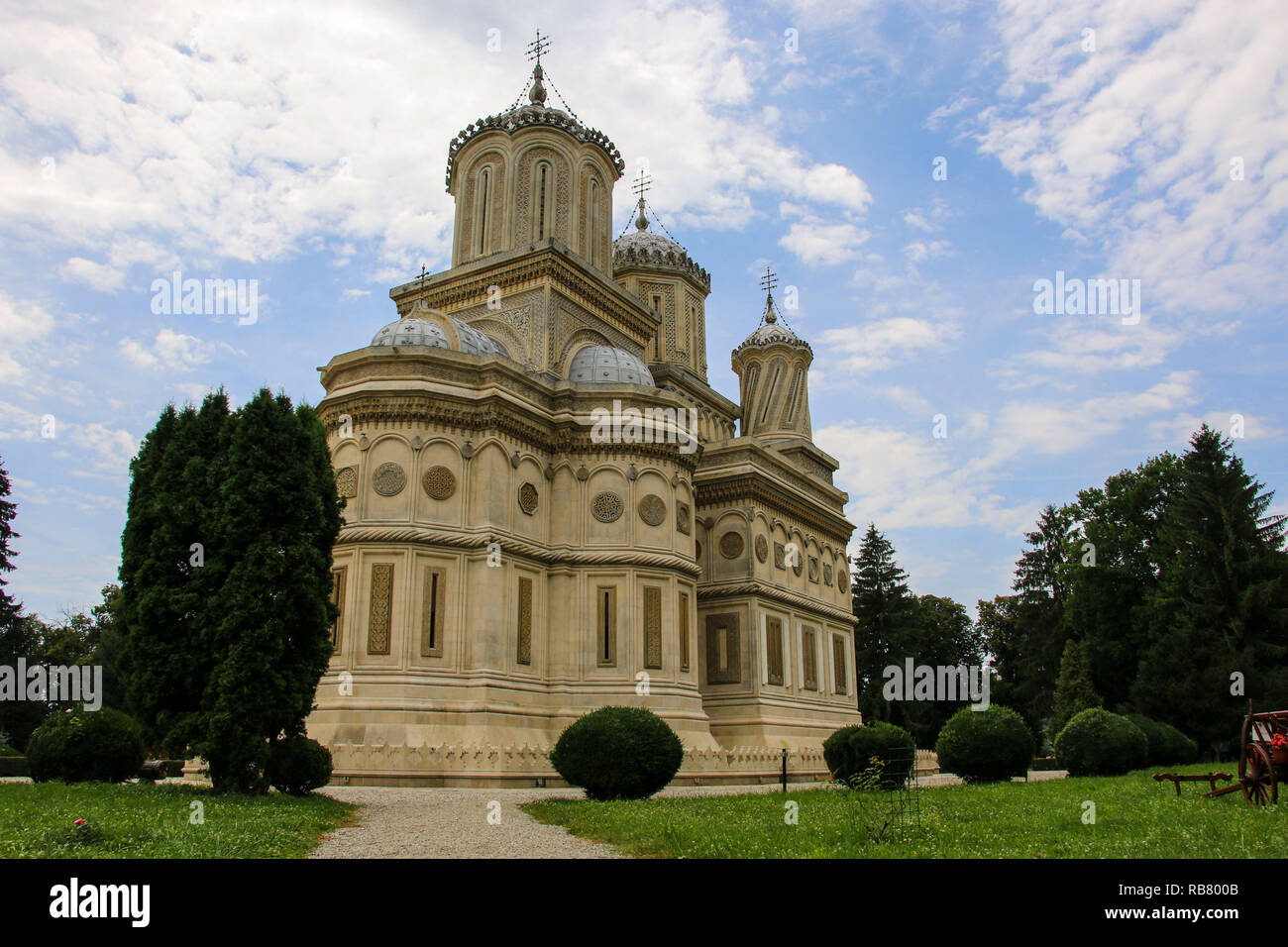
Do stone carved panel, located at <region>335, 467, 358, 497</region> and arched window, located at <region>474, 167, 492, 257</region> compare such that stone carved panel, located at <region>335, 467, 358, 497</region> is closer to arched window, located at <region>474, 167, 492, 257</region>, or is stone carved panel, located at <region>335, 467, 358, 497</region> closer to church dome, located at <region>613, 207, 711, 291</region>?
arched window, located at <region>474, 167, 492, 257</region>

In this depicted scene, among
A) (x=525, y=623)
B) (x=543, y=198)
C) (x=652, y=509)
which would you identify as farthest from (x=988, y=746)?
(x=543, y=198)

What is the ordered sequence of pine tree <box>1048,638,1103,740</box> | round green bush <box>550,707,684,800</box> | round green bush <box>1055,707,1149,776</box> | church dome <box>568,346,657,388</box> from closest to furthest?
round green bush <box>550,707,684,800</box> → round green bush <box>1055,707,1149,776</box> → church dome <box>568,346,657,388</box> → pine tree <box>1048,638,1103,740</box>

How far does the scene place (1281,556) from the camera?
32.6 m

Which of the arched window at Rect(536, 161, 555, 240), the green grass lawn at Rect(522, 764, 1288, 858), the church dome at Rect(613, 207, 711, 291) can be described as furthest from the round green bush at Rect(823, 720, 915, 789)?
the church dome at Rect(613, 207, 711, 291)

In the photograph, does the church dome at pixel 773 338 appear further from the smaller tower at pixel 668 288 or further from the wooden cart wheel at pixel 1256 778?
the wooden cart wheel at pixel 1256 778

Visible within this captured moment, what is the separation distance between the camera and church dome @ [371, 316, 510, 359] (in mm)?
26344

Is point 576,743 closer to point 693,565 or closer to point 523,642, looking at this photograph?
point 523,642

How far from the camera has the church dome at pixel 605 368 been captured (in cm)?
2986

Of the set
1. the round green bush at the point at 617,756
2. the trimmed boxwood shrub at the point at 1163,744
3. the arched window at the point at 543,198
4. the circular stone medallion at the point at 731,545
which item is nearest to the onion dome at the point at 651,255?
the arched window at the point at 543,198

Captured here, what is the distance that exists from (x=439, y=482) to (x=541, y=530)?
3594 millimetres

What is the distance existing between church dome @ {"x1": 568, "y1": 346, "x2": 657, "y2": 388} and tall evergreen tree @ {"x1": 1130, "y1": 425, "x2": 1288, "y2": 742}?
20404 mm
